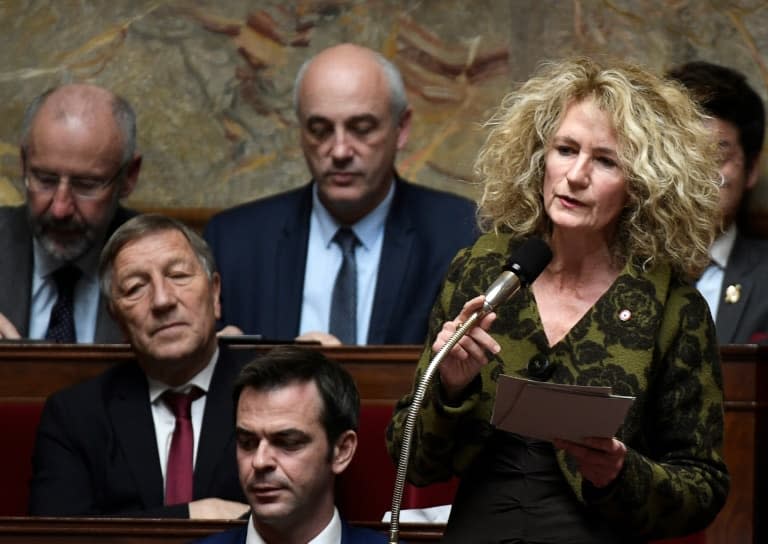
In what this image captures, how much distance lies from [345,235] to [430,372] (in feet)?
7.37

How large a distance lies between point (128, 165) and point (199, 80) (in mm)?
926

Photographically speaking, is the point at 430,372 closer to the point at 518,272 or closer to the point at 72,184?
the point at 518,272

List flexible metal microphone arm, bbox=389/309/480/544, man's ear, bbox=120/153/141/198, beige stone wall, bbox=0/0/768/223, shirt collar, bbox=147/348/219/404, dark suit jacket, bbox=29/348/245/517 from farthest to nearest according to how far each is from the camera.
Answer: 1. beige stone wall, bbox=0/0/768/223
2. man's ear, bbox=120/153/141/198
3. shirt collar, bbox=147/348/219/404
4. dark suit jacket, bbox=29/348/245/517
5. flexible metal microphone arm, bbox=389/309/480/544

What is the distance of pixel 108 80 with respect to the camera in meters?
5.62

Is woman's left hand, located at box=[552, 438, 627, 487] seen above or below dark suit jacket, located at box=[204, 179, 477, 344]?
below

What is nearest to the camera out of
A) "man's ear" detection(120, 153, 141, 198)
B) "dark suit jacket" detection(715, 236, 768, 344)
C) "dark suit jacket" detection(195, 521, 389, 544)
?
"dark suit jacket" detection(195, 521, 389, 544)

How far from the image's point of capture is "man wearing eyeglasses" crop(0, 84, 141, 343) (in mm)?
4586

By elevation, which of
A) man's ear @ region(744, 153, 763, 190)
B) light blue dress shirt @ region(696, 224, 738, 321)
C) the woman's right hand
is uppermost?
man's ear @ region(744, 153, 763, 190)

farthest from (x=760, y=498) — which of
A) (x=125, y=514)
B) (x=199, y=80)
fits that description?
(x=199, y=80)

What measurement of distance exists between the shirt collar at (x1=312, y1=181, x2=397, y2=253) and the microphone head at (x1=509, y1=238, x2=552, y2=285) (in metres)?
2.04

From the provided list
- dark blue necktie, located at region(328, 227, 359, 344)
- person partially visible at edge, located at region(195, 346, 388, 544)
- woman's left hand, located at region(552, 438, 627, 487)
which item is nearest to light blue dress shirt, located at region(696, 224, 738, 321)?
dark blue necktie, located at region(328, 227, 359, 344)

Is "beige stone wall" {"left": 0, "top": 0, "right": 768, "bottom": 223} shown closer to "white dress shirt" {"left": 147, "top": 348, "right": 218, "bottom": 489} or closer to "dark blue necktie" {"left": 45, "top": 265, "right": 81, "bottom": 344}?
"dark blue necktie" {"left": 45, "top": 265, "right": 81, "bottom": 344}

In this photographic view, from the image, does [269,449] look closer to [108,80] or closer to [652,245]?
[652,245]

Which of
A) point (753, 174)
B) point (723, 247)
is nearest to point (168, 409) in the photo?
point (723, 247)
